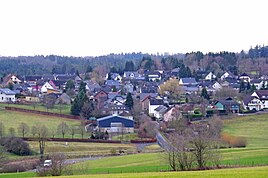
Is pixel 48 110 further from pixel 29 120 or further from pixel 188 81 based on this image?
pixel 188 81

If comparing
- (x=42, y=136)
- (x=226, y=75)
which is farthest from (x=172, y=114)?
(x=226, y=75)

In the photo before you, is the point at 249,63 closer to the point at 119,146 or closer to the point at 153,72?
the point at 153,72

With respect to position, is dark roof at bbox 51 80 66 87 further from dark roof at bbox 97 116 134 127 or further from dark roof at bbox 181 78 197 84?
dark roof at bbox 97 116 134 127

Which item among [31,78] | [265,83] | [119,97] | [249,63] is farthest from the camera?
[249,63]

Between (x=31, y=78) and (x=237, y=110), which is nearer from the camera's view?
(x=237, y=110)

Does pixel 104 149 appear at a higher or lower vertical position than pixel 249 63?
lower

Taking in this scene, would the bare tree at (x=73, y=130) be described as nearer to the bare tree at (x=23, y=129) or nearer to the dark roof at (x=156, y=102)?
the bare tree at (x=23, y=129)

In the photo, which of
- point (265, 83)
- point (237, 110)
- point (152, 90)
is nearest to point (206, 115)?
point (237, 110)
